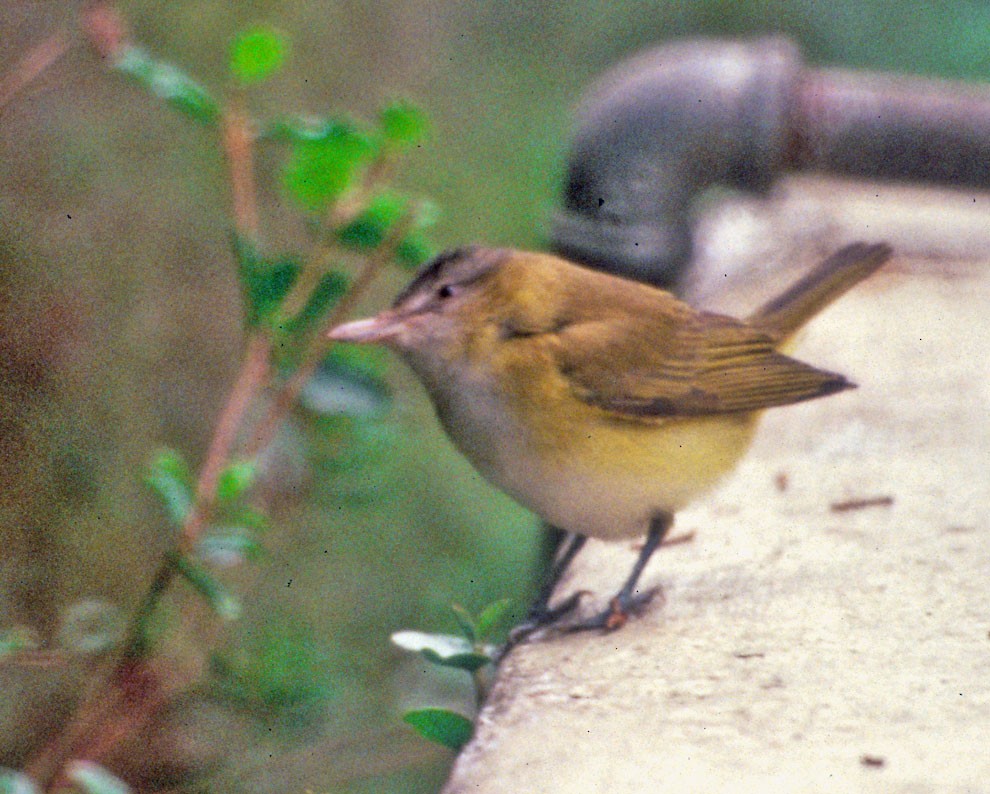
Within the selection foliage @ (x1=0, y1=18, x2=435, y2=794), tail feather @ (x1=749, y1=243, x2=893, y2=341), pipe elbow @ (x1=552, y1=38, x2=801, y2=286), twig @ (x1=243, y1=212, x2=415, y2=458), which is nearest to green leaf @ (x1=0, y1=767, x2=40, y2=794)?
foliage @ (x1=0, y1=18, x2=435, y2=794)

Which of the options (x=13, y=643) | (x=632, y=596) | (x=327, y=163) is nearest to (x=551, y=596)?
(x=632, y=596)

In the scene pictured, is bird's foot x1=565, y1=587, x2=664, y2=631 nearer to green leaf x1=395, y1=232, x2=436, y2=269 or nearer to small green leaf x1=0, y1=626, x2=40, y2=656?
green leaf x1=395, y1=232, x2=436, y2=269

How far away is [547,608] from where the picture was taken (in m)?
3.09

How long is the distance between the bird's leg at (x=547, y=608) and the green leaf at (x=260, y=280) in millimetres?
774

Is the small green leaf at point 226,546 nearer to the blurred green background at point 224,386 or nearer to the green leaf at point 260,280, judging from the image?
the green leaf at point 260,280

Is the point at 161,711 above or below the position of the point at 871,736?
below

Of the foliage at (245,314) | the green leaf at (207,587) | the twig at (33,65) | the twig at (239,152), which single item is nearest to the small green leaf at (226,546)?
the foliage at (245,314)

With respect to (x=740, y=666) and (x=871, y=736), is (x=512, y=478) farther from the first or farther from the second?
(x=871, y=736)

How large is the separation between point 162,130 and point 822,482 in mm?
2740

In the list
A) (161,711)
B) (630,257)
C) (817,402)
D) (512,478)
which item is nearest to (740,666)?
(512,478)

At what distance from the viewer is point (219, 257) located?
215 inches

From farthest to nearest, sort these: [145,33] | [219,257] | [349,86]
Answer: [349,86], [219,257], [145,33]

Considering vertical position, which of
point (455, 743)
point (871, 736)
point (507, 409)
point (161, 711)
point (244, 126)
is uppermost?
point (244, 126)

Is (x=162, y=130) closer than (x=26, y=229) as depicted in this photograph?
No
